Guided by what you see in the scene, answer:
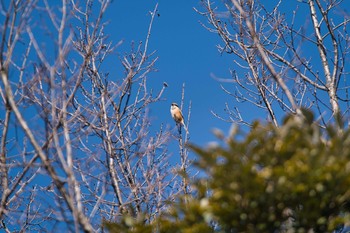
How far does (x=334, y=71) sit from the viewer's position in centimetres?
465

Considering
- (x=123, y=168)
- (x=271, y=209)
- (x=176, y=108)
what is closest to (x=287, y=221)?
(x=271, y=209)

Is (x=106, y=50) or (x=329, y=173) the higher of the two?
(x=106, y=50)

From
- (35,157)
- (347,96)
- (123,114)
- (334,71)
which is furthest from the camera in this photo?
(123,114)

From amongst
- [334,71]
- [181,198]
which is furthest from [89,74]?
[181,198]

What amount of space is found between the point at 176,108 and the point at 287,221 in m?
7.35

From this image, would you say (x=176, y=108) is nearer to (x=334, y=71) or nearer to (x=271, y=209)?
(x=334, y=71)

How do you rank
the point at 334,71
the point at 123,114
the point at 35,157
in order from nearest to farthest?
the point at 35,157
the point at 334,71
the point at 123,114

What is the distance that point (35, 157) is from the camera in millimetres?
3359

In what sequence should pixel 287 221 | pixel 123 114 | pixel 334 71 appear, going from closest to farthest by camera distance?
pixel 287 221 < pixel 334 71 < pixel 123 114

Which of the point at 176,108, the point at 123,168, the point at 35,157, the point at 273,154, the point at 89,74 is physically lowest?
the point at 273,154

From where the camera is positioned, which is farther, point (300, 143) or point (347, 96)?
point (347, 96)

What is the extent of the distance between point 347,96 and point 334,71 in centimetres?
59

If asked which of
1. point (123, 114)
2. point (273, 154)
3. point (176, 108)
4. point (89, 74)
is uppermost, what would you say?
point (176, 108)

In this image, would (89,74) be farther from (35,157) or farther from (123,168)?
(35,157)
